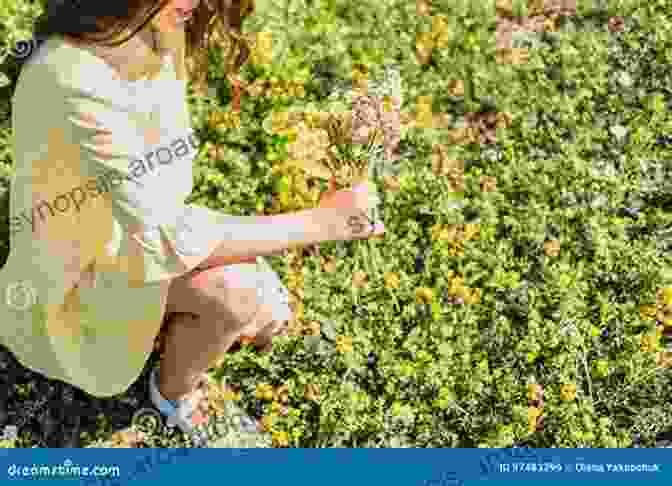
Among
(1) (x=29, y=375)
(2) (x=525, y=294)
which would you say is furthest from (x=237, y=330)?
(2) (x=525, y=294)

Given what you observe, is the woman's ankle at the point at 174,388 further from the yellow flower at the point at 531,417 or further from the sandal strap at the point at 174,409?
the yellow flower at the point at 531,417

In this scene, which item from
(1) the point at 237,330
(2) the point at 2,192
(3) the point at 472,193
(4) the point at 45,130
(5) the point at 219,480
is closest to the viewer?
(4) the point at 45,130

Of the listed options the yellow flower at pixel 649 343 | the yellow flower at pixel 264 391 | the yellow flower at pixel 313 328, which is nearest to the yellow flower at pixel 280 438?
the yellow flower at pixel 264 391

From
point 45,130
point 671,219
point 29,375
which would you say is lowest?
point 29,375

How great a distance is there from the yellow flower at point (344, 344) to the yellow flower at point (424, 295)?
0.34m

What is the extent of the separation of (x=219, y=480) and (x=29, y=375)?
82 centimetres

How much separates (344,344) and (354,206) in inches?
41.1

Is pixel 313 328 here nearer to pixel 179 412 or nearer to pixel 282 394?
pixel 282 394

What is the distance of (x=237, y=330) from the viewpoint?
2953mm

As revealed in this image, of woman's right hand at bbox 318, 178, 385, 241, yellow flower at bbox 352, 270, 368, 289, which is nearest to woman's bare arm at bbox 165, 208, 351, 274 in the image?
woman's right hand at bbox 318, 178, 385, 241

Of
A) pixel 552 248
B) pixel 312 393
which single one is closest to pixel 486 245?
pixel 552 248

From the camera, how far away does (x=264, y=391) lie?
353 cm

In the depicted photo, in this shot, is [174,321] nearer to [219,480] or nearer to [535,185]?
[219,480]

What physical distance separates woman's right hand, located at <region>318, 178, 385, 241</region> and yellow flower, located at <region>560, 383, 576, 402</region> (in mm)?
1282
